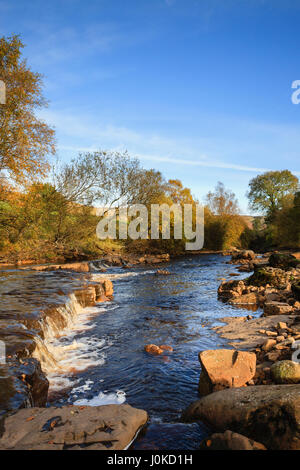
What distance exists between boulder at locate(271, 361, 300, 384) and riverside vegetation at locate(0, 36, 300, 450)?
1 cm

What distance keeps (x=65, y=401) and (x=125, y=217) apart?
30284 millimetres

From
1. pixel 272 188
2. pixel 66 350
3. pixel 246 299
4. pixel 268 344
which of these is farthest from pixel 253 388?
pixel 272 188

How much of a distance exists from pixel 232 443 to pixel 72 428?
1.63 metres

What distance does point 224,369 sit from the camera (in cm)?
465

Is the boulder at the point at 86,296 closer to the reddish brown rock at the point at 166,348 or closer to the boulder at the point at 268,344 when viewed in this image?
the reddish brown rock at the point at 166,348

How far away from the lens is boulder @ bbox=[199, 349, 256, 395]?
4.54 metres

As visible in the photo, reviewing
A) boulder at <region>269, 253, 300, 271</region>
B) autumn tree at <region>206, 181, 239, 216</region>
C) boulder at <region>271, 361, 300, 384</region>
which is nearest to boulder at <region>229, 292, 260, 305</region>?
boulder at <region>269, 253, 300, 271</region>

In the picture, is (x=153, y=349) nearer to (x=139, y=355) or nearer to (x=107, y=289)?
(x=139, y=355)

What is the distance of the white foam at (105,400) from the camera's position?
4.62m

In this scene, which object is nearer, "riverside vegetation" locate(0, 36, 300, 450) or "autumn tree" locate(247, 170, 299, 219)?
"riverside vegetation" locate(0, 36, 300, 450)

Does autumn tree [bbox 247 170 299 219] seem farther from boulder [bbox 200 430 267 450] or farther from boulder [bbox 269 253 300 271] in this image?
boulder [bbox 200 430 267 450]

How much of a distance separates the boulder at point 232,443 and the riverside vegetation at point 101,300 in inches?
0.4

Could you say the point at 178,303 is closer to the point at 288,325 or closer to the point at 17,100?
the point at 288,325

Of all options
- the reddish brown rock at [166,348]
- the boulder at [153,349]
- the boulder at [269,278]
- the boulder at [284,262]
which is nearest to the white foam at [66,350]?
the boulder at [153,349]
